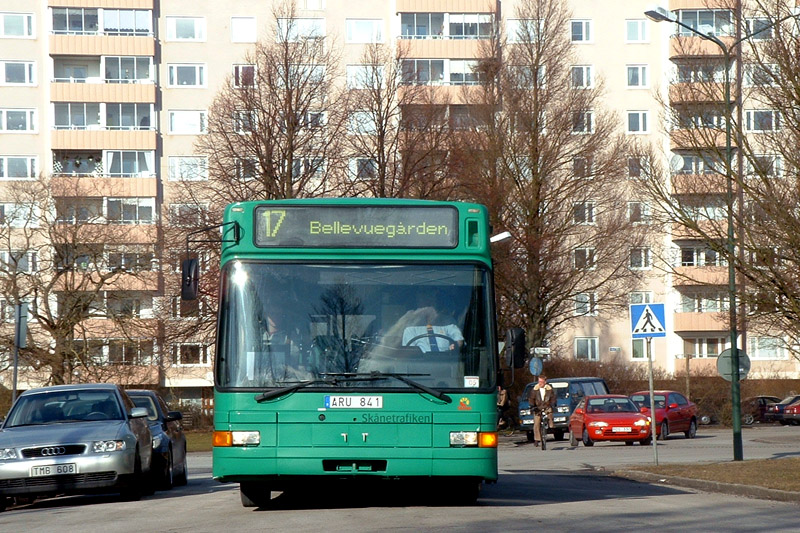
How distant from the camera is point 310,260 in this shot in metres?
13.1

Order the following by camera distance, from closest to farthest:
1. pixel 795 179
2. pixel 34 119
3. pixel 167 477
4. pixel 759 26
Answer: pixel 167 477 → pixel 795 179 → pixel 759 26 → pixel 34 119

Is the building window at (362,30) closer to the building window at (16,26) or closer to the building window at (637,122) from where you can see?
the building window at (637,122)

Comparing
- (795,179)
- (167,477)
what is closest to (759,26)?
(795,179)

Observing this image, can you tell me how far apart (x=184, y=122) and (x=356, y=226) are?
57967 mm

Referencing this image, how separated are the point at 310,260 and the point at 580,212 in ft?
118

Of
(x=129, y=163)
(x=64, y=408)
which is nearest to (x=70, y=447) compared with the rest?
(x=64, y=408)

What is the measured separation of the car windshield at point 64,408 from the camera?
1686 centimetres

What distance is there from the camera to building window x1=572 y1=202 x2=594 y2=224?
47656 mm

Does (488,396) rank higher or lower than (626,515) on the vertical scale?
higher

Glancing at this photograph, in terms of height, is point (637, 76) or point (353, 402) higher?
point (637, 76)

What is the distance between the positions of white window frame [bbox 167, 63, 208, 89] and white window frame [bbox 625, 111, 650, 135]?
2398 cm

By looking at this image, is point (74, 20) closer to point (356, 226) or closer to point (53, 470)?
point (53, 470)

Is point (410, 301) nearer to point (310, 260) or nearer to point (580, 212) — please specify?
point (310, 260)

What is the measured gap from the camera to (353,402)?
1259 centimetres
